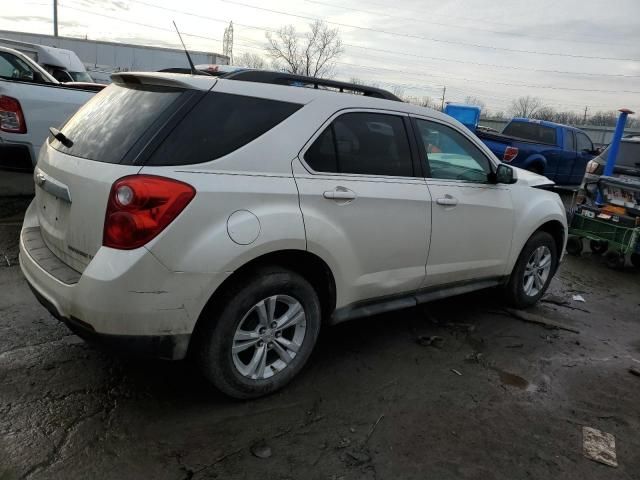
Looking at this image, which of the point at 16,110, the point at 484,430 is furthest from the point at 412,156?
the point at 16,110

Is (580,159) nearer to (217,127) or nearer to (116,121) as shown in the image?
(217,127)

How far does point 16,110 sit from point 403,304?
452 cm

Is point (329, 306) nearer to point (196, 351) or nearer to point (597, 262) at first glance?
point (196, 351)

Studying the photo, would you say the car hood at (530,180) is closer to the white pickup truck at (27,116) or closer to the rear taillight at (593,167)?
the rear taillight at (593,167)

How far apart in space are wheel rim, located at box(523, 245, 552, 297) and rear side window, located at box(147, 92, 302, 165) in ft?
9.53

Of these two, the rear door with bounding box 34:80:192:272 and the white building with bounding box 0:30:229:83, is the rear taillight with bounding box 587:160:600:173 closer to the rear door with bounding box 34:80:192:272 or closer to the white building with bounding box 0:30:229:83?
the rear door with bounding box 34:80:192:272

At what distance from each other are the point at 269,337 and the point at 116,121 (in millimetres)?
1447

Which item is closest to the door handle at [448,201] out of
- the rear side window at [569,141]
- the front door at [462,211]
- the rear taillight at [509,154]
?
the front door at [462,211]

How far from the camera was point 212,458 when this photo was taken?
261 centimetres

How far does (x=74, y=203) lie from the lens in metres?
2.79

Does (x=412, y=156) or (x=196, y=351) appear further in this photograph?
(x=412, y=156)

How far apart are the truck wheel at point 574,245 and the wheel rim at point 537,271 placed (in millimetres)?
2672

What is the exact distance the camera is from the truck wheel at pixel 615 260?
7.04 m

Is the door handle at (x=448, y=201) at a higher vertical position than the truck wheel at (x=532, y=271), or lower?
higher
